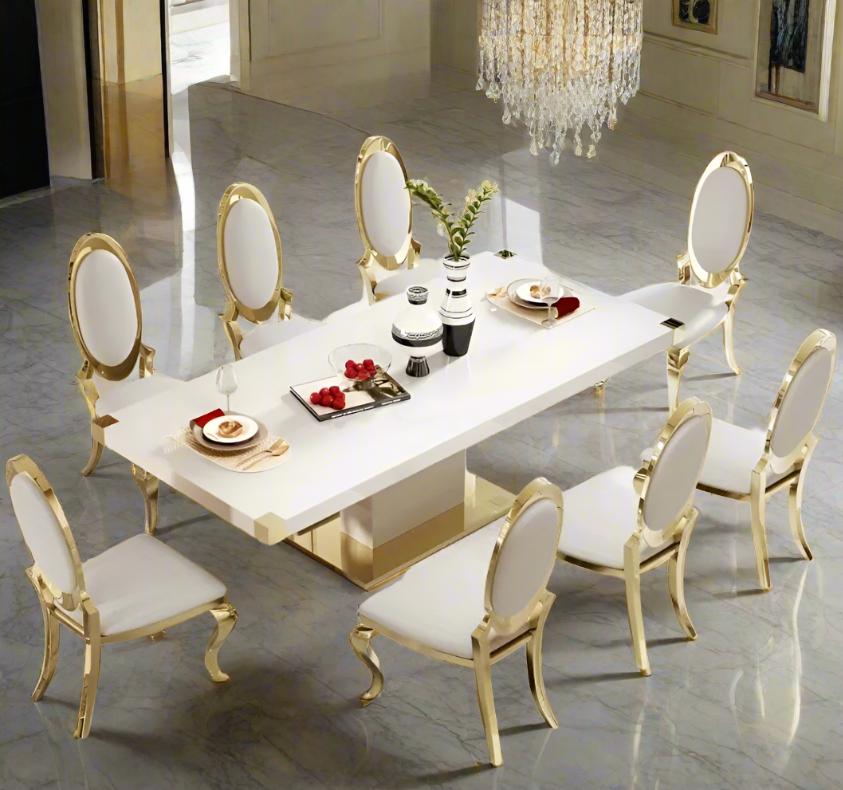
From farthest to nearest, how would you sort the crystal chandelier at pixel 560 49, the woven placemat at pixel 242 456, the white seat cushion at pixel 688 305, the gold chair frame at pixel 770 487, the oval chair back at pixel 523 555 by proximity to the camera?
the white seat cushion at pixel 688 305 → the crystal chandelier at pixel 560 49 → the gold chair frame at pixel 770 487 → the woven placemat at pixel 242 456 → the oval chair back at pixel 523 555

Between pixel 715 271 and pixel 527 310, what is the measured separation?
3.79ft

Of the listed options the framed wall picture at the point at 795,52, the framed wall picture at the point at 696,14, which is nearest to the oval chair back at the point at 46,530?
the framed wall picture at the point at 795,52

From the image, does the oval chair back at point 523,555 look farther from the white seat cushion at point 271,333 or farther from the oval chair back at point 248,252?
the oval chair back at point 248,252

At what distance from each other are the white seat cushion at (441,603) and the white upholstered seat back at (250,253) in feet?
5.77

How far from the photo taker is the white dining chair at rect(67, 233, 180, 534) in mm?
4445

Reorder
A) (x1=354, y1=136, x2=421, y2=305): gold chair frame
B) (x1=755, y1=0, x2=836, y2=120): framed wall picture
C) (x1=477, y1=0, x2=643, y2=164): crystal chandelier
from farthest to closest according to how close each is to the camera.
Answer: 1. (x1=755, y1=0, x2=836, y2=120): framed wall picture
2. (x1=354, y1=136, x2=421, y2=305): gold chair frame
3. (x1=477, y1=0, x2=643, y2=164): crystal chandelier

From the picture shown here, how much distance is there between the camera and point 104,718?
369cm

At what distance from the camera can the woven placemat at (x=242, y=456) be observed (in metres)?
3.65

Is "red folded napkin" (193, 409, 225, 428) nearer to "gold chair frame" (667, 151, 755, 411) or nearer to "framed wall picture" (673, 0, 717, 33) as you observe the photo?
"gold chair frame" (667, 151, 755, 411)

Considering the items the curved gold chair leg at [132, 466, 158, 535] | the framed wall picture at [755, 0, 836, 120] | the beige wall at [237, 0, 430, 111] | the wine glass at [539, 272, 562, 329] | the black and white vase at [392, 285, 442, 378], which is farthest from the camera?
the beige wall at [237, 0, 430, 111]

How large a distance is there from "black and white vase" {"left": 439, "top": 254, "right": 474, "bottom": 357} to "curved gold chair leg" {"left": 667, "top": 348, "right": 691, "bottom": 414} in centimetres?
123

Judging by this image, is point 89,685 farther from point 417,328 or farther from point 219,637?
point 417,328

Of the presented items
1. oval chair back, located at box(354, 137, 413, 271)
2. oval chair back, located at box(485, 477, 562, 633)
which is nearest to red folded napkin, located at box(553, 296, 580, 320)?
oval chair back, located at box(354, 137, 413, 271)

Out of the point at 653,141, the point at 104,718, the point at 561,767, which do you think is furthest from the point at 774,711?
the point at 653,141
